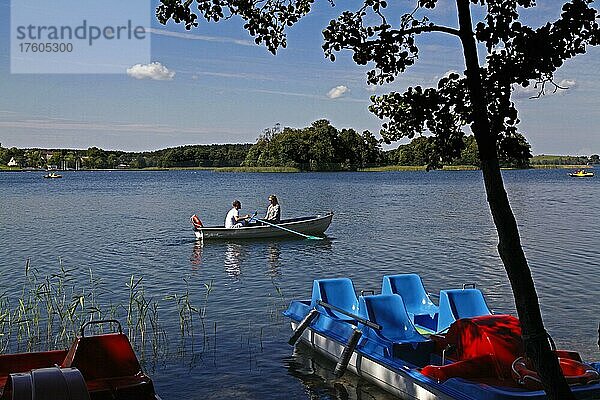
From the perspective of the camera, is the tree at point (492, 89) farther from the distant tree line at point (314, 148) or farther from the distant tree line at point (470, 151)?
the distant tree line at point (314, 148)

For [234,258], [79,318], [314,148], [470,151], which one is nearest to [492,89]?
[470,151]

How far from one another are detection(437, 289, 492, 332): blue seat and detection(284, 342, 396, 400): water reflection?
4.47 ft

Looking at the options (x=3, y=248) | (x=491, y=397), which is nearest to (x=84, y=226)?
(x=3, y=248)

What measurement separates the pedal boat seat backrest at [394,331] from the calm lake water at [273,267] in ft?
2.05

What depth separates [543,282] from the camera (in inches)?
763

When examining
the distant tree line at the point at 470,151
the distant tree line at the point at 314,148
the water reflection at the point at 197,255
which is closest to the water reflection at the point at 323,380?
the distant tree line at the point at 470,151

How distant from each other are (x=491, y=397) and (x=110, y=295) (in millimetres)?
11398

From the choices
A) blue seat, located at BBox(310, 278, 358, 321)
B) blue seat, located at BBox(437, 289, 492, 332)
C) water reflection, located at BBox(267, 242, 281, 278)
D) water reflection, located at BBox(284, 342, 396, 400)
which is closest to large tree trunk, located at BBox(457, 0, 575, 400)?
water reflection, located at BBox(284, 342, 396, 400)

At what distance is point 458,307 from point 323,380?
2.13 m

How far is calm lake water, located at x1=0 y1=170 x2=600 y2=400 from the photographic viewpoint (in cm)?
1140

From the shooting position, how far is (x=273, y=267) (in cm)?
2227

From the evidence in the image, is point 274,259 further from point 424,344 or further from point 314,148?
point 314,148

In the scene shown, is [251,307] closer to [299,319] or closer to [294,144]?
[299,319]

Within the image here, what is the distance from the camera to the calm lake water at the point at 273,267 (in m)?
11.4
